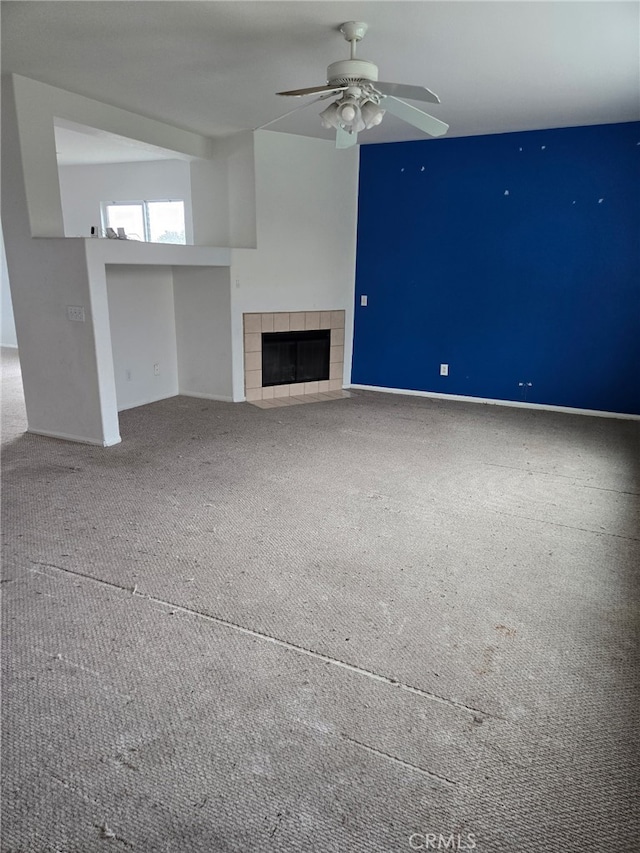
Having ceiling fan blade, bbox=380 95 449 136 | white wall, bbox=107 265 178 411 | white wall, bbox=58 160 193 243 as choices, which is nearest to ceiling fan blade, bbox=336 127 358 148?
ceiling fan blade, bbox=380 95 449 136

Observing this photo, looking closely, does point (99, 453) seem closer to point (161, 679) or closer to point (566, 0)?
point (161, 679)

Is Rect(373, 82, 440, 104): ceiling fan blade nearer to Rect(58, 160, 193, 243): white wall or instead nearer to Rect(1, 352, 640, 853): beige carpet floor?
Rect(1, 352, 640, 853): beige carpet floor

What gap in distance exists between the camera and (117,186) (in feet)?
24.0


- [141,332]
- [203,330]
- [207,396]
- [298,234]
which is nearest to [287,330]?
[203,330]

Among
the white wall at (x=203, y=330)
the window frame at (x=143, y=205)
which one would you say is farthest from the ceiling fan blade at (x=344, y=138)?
the window frame at (x=143, y=205)

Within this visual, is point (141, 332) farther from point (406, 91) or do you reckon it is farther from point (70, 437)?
point (406, 91)

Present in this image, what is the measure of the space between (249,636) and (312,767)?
616 mm

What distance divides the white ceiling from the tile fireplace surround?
1.91 meters

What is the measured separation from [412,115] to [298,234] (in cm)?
258

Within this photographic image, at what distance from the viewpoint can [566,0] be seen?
2463mm

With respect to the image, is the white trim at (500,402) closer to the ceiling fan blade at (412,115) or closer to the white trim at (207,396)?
the white trim at (207,396)

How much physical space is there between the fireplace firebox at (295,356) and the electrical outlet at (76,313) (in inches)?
79.9

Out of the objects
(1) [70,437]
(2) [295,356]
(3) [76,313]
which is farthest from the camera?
(2) [295,356]

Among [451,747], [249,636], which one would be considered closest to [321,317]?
[249,636]
